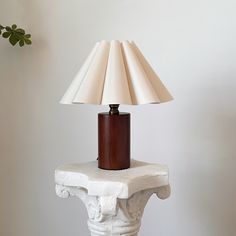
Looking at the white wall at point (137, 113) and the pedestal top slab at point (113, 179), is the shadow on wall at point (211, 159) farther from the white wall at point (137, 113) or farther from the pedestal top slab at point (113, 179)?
the pedestal top slab at point (113, 179)

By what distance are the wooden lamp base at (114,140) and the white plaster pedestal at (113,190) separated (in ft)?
0.09

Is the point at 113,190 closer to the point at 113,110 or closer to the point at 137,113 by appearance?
the point at 113,110

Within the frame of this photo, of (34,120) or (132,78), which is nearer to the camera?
(132,78)

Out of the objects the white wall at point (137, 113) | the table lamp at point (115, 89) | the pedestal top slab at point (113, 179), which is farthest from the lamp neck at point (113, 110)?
the white wall at point (137, 113)

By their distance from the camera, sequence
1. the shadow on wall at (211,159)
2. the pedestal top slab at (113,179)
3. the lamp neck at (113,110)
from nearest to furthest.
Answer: the pedestal top slab at (113,179)
the lamp neck at (113,110)
the shadow on wall at (211,159)

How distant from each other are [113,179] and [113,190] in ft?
0.10

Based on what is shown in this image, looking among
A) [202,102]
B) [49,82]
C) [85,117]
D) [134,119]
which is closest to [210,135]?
[202,102]

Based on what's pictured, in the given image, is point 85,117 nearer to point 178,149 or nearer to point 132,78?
point 178,149

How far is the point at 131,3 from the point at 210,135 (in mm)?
611

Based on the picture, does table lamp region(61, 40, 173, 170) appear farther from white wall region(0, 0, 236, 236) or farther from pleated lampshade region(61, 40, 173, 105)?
white wall region(0, 0, 236, 236)

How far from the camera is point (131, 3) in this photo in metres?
1.56

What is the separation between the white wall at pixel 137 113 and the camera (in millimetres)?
1503

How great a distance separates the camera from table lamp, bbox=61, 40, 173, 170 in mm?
1064

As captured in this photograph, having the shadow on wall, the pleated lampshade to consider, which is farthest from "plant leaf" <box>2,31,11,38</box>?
the shadow on wall
